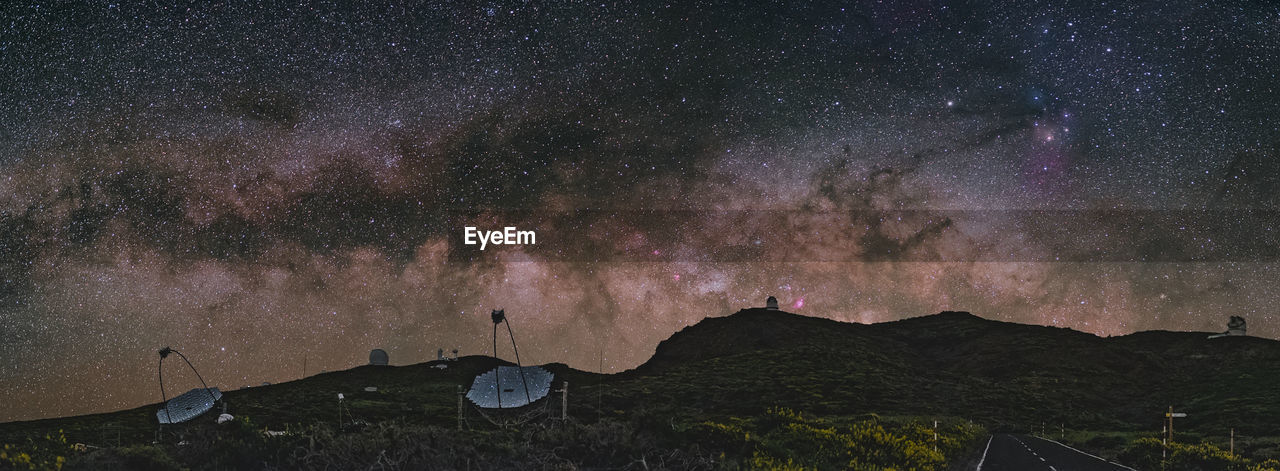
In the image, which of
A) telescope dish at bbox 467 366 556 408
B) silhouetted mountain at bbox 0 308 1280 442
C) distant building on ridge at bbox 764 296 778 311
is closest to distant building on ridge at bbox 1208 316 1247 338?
silhouetted mountain at bbox 0 308 1280 442

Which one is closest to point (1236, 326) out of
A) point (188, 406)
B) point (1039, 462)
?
point (1039, 462)

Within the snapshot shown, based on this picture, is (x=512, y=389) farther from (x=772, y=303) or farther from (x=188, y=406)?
(x=772, y=303)

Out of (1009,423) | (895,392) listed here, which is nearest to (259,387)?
(895,392)

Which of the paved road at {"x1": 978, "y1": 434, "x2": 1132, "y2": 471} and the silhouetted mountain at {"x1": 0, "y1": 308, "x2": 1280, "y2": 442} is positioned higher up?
the paved road at {"x1": 978, "y1": 434, "x2": 1132, "y2": 471}

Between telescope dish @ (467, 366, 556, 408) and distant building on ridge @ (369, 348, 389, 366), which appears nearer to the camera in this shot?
telescope dish @ (467, 366, 556, 408)

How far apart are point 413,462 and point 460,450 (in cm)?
123

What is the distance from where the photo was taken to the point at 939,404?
115812 mm

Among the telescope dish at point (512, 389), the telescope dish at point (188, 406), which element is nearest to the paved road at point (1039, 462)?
the telescope dish at point (512, 389)

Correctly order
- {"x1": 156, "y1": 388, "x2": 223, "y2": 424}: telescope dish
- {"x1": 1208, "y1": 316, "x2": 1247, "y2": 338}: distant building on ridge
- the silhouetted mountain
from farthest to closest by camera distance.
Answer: {"x1": 1208, "y1": 316, "x2": 1247, "y2": 338}: distant building on ridge → the silhouetted mountain → {"x1": 156, "y1": 388, "x2": 223, "y2": 424}: telescope dish

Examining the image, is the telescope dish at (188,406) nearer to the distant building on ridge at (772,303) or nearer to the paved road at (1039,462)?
the paved road at (1039,462)

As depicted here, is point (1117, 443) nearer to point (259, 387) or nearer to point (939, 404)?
point (939, 404)

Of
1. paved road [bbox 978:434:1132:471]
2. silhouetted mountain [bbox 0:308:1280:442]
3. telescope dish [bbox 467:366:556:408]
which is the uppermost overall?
telescope dish [bbox 467:366:556:408]

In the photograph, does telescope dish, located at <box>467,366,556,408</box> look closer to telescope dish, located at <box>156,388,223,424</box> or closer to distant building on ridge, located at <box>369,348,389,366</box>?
telescope dish, located at <box>156,388,223,424</box>

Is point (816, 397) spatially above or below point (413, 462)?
below
